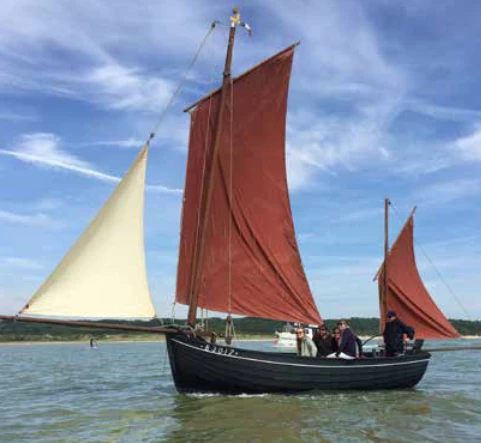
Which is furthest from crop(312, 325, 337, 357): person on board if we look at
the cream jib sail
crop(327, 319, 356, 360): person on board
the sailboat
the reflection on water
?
the cream jib sail

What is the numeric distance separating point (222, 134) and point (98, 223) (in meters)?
6.86

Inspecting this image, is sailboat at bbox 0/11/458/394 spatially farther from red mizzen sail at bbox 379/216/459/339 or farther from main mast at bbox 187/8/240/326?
red mizzen sail at bbox 379/216/459/339

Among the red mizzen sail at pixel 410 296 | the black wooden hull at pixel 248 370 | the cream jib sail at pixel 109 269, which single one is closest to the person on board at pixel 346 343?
the black wooden hull at pixel 248 370

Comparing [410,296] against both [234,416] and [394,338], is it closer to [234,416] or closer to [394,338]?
[394,338]

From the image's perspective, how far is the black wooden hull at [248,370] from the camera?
19.8 metres

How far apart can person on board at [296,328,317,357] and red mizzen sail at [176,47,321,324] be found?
4.13ft

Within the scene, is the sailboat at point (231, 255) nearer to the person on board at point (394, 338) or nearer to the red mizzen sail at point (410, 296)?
the person on board at point (394, 338)

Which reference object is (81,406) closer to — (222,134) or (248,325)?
(222,134)

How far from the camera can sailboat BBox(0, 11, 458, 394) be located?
1836 centimetres

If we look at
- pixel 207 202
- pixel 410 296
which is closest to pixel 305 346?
pixel 207 202

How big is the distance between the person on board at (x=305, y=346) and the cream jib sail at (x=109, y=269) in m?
6.40

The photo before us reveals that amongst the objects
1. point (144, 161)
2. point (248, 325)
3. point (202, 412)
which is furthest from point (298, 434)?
point (248, 325)

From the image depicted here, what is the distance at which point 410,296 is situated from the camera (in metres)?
31.1

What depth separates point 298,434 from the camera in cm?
1452
